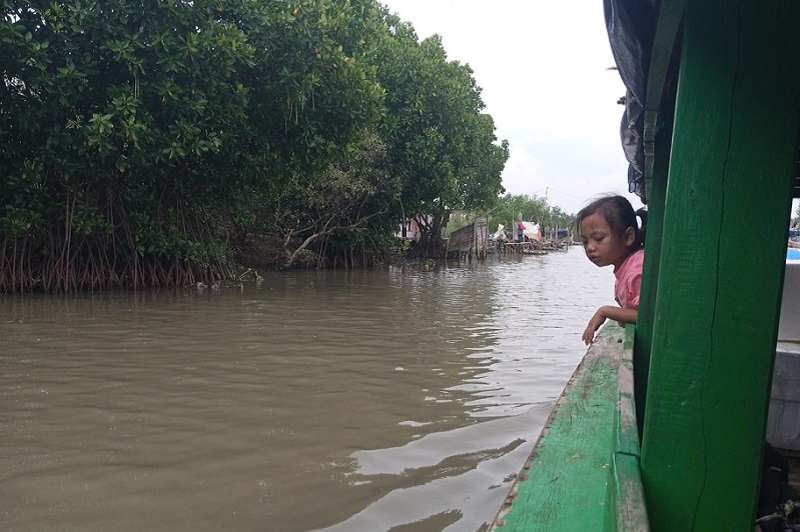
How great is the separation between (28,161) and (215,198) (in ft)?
10.8

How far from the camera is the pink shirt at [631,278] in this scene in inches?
118

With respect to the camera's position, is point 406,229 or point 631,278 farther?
point 406,229

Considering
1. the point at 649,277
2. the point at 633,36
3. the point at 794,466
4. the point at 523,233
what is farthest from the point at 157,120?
the point at 523,233

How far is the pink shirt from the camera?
2994 millimetres

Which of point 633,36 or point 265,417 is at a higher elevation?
point 633,36

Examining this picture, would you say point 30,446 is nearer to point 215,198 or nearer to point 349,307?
point 349,307

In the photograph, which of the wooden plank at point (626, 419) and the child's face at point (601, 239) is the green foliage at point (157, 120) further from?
the wooden plank at point (626, 419)

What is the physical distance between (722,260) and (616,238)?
2015 mm

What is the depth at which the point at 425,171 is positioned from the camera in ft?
61.3

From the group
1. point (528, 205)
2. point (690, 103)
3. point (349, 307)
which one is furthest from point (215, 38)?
point (528, 205)

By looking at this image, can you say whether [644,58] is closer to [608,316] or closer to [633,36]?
[633,36]

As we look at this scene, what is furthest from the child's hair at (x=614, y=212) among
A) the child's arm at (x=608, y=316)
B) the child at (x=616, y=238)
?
the child's arm at (x=608, y=316)

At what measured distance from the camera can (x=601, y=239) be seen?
294 centimetres

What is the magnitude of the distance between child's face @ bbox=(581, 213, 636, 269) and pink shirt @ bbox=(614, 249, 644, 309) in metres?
0.07
